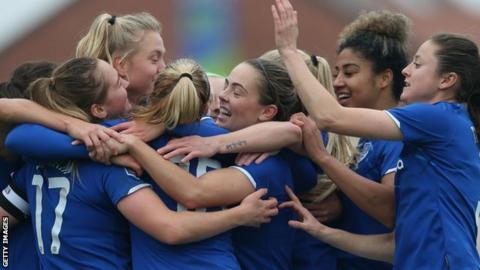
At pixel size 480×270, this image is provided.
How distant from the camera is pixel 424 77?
4.20 m

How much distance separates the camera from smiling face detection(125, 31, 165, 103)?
4699 millimetres

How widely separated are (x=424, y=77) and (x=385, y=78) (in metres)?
0.63

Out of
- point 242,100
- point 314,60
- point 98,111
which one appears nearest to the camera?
point 98,111

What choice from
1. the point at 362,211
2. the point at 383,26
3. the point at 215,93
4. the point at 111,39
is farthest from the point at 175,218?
the point at 383,26

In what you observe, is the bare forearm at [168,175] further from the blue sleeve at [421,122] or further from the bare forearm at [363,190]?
the blue sleeve at [421,122]

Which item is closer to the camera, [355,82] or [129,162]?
[129,162]

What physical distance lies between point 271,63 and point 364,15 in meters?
0.81

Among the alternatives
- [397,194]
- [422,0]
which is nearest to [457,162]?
[397,194]

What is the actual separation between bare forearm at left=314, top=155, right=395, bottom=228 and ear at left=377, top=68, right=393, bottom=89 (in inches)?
25.0

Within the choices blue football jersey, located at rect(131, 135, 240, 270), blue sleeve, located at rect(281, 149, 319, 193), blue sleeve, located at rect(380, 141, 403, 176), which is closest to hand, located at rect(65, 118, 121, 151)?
blue football jersey, located at rect(131, 135, 240, 270)

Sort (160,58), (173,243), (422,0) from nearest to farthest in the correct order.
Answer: (173,243), (160,58), (422,0)

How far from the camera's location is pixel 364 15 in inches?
196

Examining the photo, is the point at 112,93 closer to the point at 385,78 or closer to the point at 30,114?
the point at 30,114

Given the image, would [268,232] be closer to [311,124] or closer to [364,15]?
[311,124]
